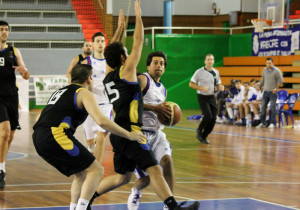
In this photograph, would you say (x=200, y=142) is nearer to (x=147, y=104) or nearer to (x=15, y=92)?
(x=15, y=92)

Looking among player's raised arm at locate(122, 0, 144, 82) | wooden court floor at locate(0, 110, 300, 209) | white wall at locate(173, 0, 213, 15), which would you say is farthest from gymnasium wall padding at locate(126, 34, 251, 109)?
player's raised arm at locate(122, 0, 144, 82)

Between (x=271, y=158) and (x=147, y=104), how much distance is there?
4.94 meters

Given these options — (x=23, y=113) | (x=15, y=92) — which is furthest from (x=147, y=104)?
(x=23, y=113)

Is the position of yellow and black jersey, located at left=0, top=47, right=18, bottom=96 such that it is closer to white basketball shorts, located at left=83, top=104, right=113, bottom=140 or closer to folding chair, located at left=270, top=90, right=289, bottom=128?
white basketball shorts, located at left=83, top=104, right=113, bottom=140

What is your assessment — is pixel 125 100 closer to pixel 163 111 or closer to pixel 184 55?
pixel 163 111

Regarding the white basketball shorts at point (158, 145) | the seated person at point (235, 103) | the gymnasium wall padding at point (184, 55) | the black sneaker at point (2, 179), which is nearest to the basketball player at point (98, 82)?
the black sneaker at point (2, 179)

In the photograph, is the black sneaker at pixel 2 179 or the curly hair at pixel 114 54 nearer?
the curly hair at pixel 114 54

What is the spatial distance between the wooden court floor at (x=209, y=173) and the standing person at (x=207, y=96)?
1.03 feet

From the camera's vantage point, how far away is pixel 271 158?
10.5 meters

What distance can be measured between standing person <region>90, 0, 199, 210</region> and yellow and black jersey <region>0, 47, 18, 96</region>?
2.59 m

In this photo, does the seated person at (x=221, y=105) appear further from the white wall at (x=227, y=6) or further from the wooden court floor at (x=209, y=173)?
the white wall at (x=227, y=6)

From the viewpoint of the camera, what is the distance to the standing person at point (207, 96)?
509 inches

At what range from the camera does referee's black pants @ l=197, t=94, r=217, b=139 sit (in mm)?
12930

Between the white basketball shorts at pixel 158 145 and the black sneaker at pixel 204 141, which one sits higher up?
the white basketball shorts at pixel 158 145
